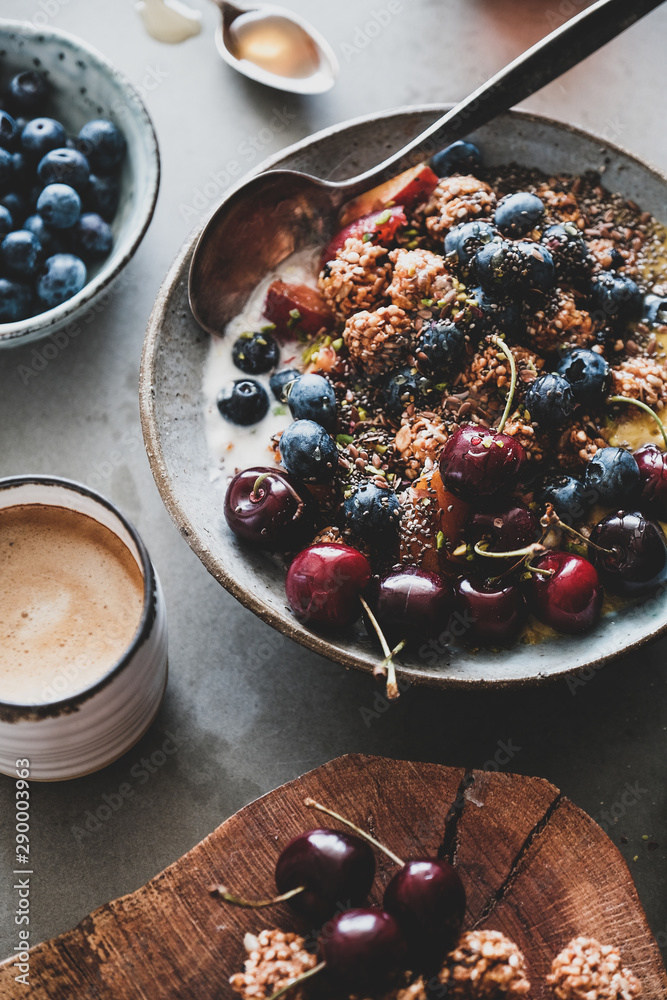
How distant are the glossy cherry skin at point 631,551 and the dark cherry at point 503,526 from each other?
12cm

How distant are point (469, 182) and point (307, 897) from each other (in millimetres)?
1145

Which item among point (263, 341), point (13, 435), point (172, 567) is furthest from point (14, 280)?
point (172, 567)

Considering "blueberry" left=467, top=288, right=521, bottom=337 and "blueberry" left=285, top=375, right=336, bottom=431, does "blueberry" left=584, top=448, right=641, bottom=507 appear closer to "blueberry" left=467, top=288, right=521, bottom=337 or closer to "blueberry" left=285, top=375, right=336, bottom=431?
"blueberry" left=467, top=288, right=521, bottom=337

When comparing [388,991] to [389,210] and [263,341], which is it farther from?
[389,210]

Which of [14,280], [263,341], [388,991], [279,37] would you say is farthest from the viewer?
→ [279,37]

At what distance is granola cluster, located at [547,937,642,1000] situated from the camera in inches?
42.3

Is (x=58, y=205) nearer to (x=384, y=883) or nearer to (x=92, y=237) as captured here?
(x=92, y=237)

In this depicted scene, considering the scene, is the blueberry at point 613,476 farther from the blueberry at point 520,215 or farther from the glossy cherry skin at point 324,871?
the glossy cherry skin at point 324,871

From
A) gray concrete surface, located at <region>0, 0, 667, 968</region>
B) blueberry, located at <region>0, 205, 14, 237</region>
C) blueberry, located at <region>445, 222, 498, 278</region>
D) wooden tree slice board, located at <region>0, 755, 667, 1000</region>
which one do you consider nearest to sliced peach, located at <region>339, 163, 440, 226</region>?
blueberry, located at <region>445, 222, 498, 278</region>

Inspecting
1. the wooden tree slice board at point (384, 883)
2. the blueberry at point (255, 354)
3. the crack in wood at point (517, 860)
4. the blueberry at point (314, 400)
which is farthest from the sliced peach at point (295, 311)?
the crack in wood at point (517, 860)

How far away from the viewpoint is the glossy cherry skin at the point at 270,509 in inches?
50.2

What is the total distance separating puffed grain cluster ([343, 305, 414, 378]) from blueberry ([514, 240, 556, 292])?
0.19m

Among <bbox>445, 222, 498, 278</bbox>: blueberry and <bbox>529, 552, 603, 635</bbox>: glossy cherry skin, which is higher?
<bbox>445, 222, 498, 278</bbox>: blueberry

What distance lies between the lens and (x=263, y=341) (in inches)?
56.6
